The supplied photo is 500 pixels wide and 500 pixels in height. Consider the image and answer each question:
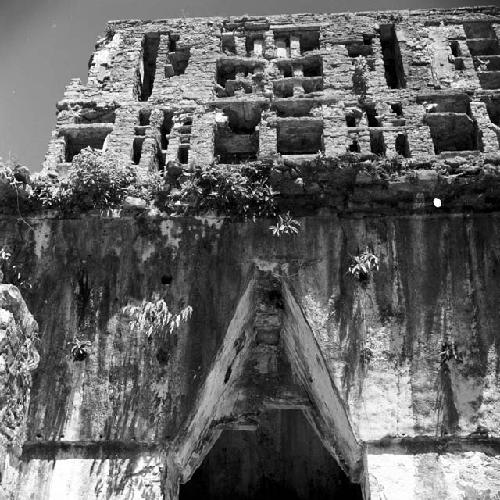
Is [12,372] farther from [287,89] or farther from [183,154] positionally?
[287,89]

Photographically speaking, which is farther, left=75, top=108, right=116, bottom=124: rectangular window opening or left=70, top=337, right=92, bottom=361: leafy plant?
left=75, top=108, right=116, bottom=124: rectangular window opening

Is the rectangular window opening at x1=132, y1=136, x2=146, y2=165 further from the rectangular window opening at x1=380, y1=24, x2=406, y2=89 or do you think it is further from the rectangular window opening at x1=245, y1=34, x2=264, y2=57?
the rectangular window opening at x1=380, y1=24, x2=406, y2=89

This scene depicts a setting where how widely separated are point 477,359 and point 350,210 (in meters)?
2.79

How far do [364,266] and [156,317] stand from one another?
3.01m

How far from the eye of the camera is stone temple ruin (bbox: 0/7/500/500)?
973 centimetres

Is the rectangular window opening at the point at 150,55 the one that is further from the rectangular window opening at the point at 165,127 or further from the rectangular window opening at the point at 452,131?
the rectangular window opening at the point at 452,131

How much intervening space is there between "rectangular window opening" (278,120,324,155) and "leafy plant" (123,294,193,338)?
377 centimetres

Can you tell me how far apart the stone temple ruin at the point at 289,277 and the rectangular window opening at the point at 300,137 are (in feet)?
0.13

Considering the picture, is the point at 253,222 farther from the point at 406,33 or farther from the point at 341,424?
the point at 406,33

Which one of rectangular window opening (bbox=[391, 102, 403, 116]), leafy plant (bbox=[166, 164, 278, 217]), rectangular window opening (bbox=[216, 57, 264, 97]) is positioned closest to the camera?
leafy plant (bbox=[166, 164, 278, 217])

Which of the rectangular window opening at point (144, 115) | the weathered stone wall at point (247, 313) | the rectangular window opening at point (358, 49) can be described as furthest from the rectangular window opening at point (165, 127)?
the rectangular window opening at point (358, 49)

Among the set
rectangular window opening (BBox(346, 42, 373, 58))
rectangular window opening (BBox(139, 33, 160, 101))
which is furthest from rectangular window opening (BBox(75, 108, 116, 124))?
rectangular window opening (BBox(346, 42, 373, 58))

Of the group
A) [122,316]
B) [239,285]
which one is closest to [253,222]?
[239,285]

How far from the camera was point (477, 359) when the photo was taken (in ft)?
33.1
